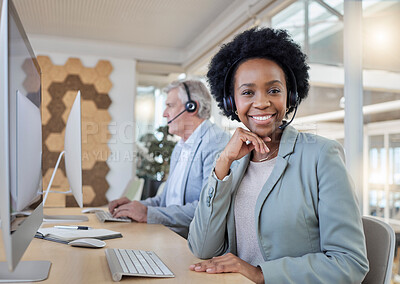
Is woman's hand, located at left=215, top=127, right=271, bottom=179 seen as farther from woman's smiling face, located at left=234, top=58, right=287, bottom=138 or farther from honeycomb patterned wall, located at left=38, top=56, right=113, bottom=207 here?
honeycomb patterned wall, located at left=38, top=56, right=113, bottom=207

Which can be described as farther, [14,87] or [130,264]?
[130,264]

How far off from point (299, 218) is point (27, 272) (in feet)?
2.53

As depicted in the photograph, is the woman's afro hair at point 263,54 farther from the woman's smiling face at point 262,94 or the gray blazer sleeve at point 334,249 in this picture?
the gray blazer sleeve at point 334,249

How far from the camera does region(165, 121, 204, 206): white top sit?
2350mm

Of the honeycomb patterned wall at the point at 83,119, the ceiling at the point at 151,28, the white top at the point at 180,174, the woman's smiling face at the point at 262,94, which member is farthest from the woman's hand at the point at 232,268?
the honeycomb patterned wall at the point at 83,119

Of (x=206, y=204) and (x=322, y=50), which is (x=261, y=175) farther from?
(x=322, y=50)

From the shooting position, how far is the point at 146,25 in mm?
5117

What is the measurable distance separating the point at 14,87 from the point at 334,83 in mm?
2723

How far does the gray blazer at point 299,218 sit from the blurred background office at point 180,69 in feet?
4.86

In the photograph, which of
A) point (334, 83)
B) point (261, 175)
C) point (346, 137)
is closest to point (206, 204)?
point (261, 175)

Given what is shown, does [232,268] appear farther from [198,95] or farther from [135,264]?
[198,95]

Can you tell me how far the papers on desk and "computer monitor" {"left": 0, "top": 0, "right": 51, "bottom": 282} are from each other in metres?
0.44

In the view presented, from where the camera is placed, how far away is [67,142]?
189 cm

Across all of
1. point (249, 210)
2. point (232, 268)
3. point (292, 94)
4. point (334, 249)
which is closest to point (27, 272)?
point (232, 268)
